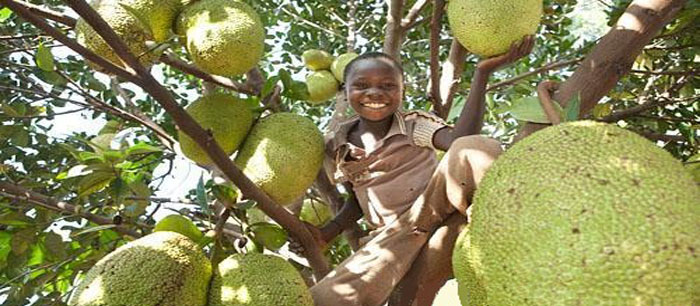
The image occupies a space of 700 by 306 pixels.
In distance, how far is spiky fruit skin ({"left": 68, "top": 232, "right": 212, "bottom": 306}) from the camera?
1.23m

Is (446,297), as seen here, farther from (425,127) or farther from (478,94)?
(478,94)

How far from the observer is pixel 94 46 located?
5.64 ft

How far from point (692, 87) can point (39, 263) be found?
2.32 m

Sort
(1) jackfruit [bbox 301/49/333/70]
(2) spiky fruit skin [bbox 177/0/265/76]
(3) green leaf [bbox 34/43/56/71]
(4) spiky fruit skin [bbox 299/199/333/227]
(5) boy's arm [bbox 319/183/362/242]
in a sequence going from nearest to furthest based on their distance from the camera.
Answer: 1. (3) green leaf [bbox 34/43/56/71]
2. (2) spiky fruit skin [bbox 177/0/265/76]
3. (5) boy's arm [bbox 319/183/362/242]
4. (4) spiky fruit skin [bbox 299/199/333/227]
5. (1) jackfruit [bbox 301/49/333/70]

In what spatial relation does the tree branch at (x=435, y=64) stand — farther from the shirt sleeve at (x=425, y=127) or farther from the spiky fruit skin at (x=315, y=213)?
the spiky fruit skin at (x=315, y=213)

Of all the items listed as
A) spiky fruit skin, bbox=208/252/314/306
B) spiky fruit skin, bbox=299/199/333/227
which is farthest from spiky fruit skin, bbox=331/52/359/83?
spiky fruit skin, bbox=208/252/314/306

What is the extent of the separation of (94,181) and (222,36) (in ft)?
1.69

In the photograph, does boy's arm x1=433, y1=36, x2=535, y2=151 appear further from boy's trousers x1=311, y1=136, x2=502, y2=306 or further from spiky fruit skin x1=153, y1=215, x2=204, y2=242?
spiky fruit skin x1=153, y1=215, x2=204, y2=242

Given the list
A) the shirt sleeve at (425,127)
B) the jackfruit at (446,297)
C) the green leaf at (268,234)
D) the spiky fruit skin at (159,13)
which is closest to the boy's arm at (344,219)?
the shirt sleeve at (425,127)

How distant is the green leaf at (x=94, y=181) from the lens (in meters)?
1.67

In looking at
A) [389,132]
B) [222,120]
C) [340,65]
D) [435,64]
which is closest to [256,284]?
[222,120]

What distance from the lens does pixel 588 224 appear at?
787mm

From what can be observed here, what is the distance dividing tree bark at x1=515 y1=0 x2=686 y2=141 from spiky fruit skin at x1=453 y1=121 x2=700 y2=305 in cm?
21

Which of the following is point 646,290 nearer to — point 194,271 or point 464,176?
point 464,176
